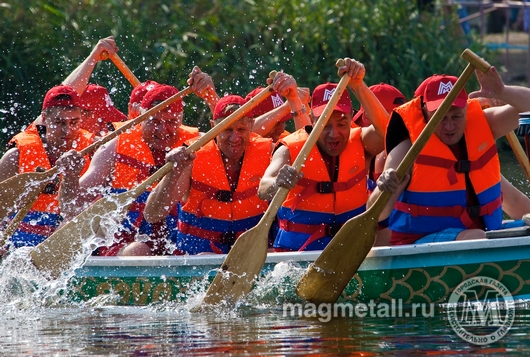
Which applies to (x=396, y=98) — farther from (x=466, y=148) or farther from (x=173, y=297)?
(x=173, y=297)

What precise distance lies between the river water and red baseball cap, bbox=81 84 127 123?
1.84 metres

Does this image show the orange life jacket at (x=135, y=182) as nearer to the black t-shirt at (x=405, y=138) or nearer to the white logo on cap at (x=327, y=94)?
the white logo on cap at (x=327, y=94)

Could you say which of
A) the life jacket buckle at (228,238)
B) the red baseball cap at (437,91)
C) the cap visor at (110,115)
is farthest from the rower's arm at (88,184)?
the red baseball cap at (437,91)

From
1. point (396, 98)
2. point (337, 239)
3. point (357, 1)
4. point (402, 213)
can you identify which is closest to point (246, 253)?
point (337, 239)

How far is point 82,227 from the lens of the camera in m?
6.05

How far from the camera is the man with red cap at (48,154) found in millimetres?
6574

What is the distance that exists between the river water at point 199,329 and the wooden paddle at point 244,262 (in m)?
0.09

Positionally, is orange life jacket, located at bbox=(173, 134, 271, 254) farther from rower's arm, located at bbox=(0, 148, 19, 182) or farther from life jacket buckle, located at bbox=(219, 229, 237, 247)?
rower's arm, located at bbox=(0, 148, 19, 182)

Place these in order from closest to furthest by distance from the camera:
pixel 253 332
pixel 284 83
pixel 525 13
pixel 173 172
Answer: pixel 253 332, pixel 173 172, pixel 284 83, pixel 525 13

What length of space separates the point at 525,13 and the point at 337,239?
11.7 meters

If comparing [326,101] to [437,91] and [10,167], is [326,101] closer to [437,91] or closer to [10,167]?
[437,91]

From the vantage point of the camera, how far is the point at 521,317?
5191mm

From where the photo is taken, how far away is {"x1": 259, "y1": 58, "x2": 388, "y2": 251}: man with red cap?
5836mm

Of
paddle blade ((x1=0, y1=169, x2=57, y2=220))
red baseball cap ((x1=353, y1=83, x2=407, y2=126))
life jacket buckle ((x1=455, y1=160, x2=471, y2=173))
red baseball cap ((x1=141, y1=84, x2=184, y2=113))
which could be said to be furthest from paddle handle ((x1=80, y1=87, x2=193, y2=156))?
life jacket buckle ((x1=455, y1=160, x2=471, y2=173))
